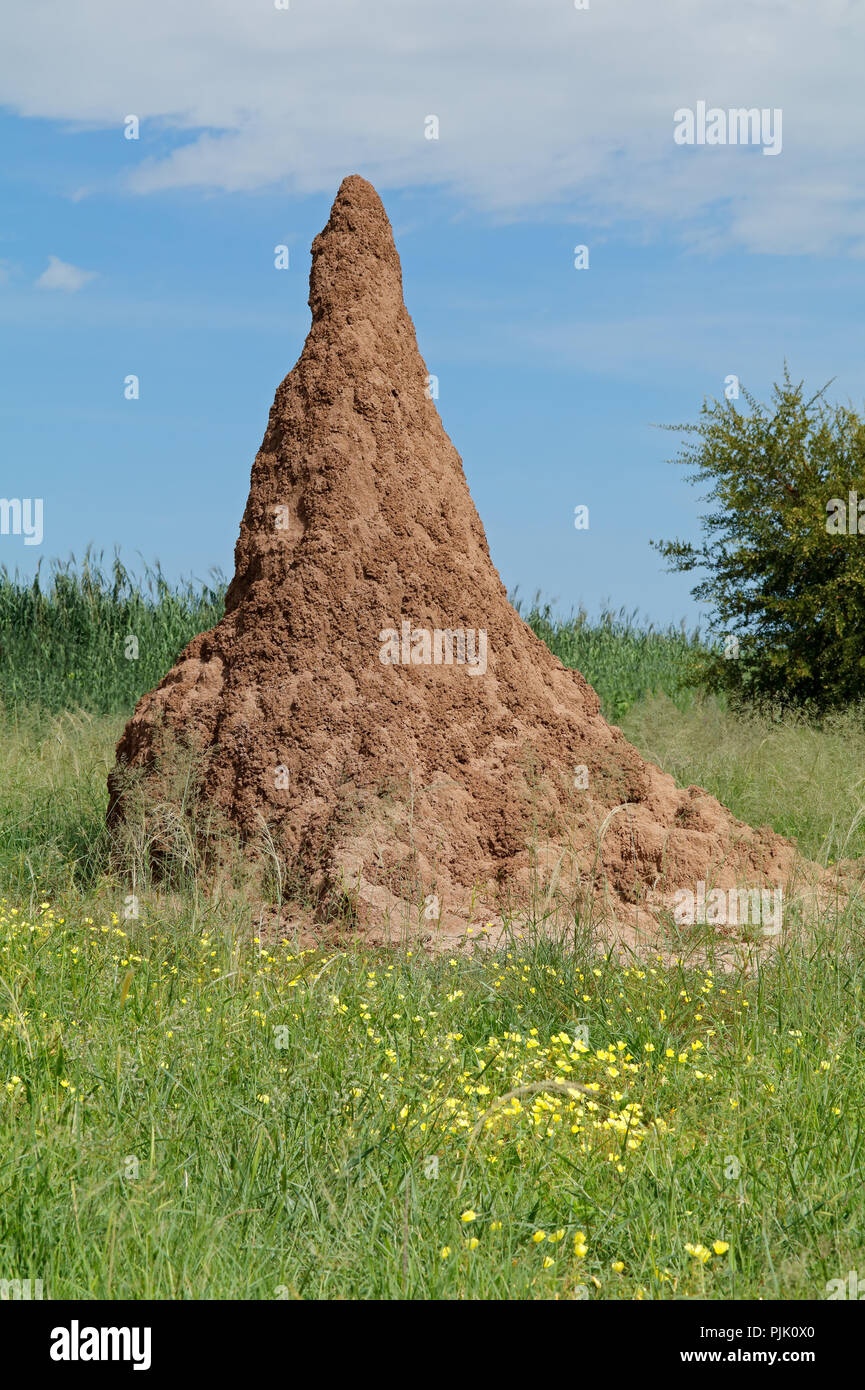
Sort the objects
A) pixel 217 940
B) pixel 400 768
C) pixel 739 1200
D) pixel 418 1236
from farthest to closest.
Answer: pixel 400 768 → pixel 217 940 → pixel 739 1200 → pixel 418 1236

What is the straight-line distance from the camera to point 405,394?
21.3ft


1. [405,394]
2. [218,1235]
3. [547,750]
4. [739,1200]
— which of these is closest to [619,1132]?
[739,1200]

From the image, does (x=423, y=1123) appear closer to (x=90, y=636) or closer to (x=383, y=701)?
(x=383, y=701)

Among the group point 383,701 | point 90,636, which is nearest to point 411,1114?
point 383,701

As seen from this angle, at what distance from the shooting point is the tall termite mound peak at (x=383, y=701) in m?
5.56

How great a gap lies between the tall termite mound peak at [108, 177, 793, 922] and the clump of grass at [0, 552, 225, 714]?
7.79m

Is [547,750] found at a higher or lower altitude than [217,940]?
higher

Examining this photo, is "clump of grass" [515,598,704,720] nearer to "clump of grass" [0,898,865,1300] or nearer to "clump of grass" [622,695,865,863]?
"clump of grass" [622,695,865,863]

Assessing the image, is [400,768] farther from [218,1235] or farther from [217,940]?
[218,1235]

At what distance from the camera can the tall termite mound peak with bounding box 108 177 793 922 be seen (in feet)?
18.2

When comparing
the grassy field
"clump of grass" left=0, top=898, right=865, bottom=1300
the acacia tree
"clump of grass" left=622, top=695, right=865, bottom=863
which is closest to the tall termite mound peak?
the grassy field

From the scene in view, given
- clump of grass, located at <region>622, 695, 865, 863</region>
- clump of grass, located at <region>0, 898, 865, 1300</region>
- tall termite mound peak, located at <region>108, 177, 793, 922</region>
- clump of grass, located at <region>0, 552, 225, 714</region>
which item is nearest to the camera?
clump of grass, located at <region>0, 898, 865, 1300</region>
